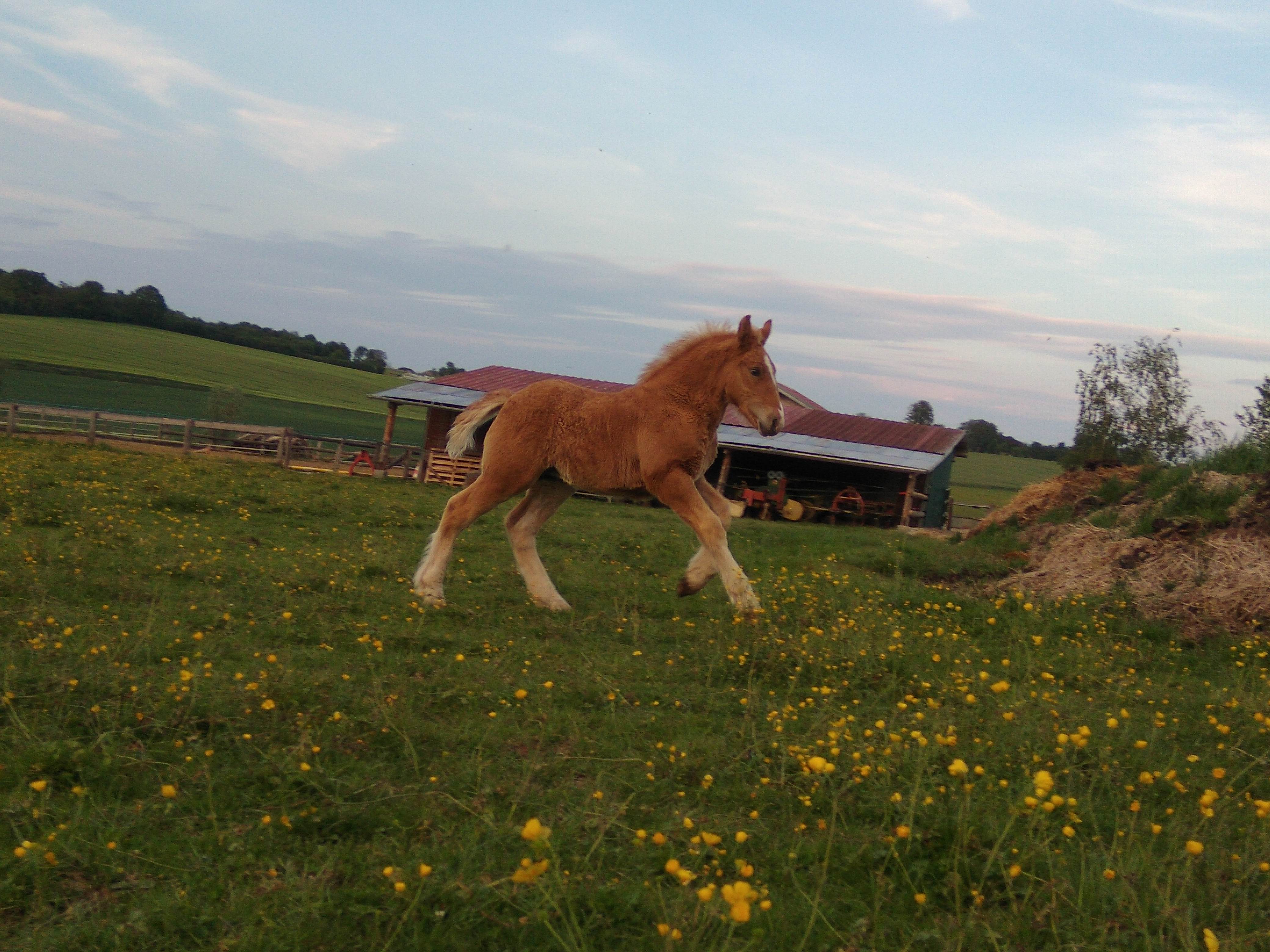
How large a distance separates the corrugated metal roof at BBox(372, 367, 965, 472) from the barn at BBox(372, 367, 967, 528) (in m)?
0.05

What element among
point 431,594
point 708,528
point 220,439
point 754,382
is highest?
point 754,382

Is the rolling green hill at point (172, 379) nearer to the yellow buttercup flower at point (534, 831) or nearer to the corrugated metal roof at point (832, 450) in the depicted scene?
the corrugated metal roof at point (832, 450)

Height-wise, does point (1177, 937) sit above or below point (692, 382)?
below

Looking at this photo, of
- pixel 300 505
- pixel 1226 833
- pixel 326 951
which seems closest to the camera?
pixel 326 951

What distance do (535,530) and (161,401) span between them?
194ft

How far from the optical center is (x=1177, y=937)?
2.85 metres

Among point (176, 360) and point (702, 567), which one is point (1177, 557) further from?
point (176, 360)

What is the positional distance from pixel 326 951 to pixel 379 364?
380 feet

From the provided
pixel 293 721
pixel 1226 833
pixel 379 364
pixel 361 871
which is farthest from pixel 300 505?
pixel 379 364

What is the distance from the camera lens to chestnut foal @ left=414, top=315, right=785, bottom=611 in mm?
7859

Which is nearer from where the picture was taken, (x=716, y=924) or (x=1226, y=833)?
(x=716, y=924)

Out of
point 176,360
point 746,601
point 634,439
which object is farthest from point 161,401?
point 746,601

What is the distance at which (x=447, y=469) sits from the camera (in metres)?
30.6

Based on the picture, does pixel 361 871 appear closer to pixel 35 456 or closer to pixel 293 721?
pixel 293 721
